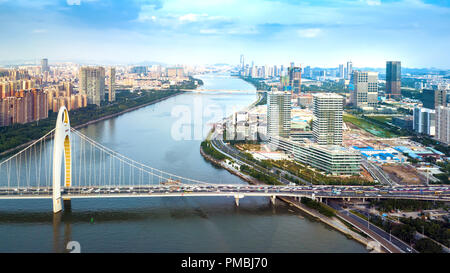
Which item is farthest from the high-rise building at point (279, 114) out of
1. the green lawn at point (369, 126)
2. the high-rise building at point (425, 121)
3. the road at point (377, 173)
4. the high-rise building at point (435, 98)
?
the high-rise building at point (435, 98)

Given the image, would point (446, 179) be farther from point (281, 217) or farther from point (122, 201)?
point (122, 201)

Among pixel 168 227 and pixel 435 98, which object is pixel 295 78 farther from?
pixel 168 227

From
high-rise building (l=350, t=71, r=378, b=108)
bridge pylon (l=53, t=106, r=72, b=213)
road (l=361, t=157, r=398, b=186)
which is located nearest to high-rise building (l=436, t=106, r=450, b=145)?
road (l=361, t=157, r=398, b=186)

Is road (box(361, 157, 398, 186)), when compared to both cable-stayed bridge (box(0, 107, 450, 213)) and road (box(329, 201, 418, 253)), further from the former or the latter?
road (box(329, 201, 418, 253))

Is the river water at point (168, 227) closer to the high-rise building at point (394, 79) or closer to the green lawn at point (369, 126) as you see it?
the green lawn at point (369, 126)

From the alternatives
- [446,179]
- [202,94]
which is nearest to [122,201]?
[446,179]

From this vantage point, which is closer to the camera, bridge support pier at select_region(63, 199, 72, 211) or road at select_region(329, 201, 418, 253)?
road at select_region(329, 201, 418, 253)
